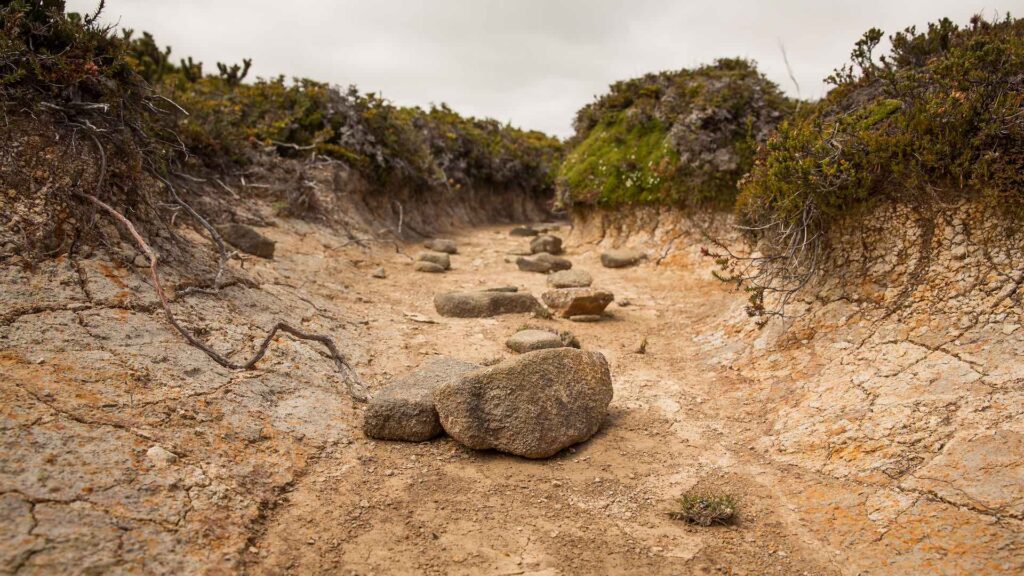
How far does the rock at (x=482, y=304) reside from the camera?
7816 mm

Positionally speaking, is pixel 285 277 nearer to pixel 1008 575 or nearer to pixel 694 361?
pixel 694 361

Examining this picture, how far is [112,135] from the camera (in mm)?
5336

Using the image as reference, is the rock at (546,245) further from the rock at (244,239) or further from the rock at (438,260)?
the rock at (244,239)

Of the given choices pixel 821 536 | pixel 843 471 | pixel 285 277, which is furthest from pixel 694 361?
pixel 285 277

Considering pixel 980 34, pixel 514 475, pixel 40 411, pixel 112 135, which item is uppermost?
pixel 980 34

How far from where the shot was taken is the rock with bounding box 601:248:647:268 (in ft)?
36.5

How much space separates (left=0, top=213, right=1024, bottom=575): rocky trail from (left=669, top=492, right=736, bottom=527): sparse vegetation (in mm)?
70

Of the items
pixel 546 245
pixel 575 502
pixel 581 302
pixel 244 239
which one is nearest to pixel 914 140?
pixel 581 302

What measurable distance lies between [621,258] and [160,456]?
905 centimetres

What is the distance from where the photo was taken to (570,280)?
9.51 m

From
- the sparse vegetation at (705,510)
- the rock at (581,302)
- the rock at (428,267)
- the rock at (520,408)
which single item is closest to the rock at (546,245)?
the rock at (428,267)

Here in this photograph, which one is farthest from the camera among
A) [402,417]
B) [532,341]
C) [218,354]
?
[532,341]

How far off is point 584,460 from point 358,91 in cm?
1231

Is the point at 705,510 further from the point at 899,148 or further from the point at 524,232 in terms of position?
the point at 524,232
